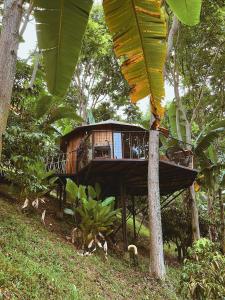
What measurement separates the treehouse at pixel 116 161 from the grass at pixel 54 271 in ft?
9.87

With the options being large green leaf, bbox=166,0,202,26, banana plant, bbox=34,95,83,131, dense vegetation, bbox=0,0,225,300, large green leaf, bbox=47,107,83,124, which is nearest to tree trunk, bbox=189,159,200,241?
dense vegetation, bbox=0,0,225,300

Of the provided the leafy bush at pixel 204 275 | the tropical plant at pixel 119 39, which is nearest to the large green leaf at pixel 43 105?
the leafy bush at pixel 204 275

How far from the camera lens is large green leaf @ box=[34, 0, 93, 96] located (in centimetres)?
246

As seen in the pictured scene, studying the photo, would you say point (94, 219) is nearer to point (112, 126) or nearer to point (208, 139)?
point (112, 126)

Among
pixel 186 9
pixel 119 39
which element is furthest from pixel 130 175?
pixel 186 9

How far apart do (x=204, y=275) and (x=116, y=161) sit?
5.80m

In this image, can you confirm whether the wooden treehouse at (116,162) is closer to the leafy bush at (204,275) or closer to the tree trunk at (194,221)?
the tree trunk at (194,221)

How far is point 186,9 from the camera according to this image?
2.31 meters

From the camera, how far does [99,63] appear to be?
19.9m

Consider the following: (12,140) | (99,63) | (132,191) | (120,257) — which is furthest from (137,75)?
(99,63)

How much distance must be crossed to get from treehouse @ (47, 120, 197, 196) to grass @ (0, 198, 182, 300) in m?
3.01

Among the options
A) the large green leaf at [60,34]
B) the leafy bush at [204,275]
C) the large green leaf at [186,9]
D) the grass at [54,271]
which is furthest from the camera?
the leafy bush at [204,275]

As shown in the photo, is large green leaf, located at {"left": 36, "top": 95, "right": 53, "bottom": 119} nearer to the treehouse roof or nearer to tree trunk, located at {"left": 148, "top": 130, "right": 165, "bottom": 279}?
the treehouse roof

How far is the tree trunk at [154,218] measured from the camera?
10891 mm
